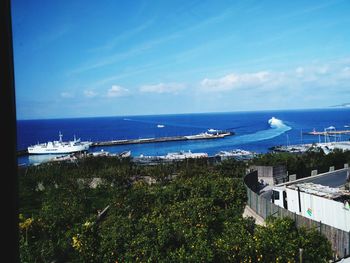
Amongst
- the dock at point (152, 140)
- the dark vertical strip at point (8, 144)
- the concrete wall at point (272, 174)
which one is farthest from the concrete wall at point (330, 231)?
the dock at point (152, 140)

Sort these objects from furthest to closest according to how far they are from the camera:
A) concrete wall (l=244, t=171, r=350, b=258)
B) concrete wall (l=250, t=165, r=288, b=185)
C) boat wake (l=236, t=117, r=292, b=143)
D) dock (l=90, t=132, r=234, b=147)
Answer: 1. boat wake (l=236, t=117, r=292, b=143)
2. dock (l=90, t=132, r=234, b=147)
3. concrete wall (l=250, t=165, r=288, b=185)
4. concrete wall (l=244, t=171, r=350, b=258)

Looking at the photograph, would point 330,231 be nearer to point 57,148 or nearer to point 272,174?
point 272,174

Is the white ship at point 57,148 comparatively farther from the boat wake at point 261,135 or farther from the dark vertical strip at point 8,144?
the dark vertical strip at point 8,144

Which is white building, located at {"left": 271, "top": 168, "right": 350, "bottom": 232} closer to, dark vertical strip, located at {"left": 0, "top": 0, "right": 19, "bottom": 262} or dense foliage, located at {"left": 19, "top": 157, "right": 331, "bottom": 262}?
dense foliage, located at {"left": 19, "top": 157, "right": 331, "bottom": 262}

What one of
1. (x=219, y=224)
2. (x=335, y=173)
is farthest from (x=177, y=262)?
(x=335, y=173)

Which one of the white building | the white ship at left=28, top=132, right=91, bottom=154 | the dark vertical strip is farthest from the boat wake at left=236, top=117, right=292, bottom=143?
the dark vertical strip

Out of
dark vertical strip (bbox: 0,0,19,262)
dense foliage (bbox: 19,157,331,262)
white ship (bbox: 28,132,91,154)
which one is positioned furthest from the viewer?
white ship (bbox: 28,132,91,154)

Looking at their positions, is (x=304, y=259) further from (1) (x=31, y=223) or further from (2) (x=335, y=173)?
(2) (x=335, y=173)
